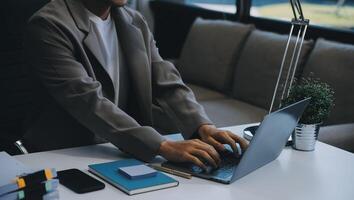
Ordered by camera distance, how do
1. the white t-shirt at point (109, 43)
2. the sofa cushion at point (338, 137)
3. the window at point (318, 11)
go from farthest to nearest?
the window at point (318, 11) < the sofa cushion at point (338, 137) < the white t-shirt at point (109, 43)

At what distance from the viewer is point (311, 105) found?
1.72m

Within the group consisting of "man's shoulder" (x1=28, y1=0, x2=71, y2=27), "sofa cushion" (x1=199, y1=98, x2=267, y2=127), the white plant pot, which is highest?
"man's shoulder" (x1=28, y1=0, x2=71, y2=27)

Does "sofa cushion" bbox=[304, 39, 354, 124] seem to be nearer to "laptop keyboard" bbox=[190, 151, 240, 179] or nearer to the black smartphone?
"laptop keyboard" bbox=[190, 151, 240, 179]

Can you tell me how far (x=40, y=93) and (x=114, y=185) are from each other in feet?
1.97

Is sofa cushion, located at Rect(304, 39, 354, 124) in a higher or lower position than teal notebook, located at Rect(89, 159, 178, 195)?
lower

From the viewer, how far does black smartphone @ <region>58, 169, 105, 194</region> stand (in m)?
1.34

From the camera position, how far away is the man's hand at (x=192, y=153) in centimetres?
148

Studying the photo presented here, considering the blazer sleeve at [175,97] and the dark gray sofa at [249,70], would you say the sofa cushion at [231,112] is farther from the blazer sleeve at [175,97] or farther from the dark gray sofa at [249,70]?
the blazer sleeve at [175,97]

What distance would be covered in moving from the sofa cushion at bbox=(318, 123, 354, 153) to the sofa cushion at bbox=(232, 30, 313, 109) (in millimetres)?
785

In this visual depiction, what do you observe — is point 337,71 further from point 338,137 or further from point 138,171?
point 138,171

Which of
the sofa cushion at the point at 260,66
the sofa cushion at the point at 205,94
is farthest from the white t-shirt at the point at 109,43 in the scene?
the sofa cushion at the point at 205,94

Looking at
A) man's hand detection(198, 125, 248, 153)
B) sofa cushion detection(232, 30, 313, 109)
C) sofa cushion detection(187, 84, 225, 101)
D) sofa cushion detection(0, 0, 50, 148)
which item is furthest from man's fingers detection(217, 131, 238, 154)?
sofa cushion detection(187, 84, 225, 101)

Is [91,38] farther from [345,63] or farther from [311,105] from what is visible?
[345,63]

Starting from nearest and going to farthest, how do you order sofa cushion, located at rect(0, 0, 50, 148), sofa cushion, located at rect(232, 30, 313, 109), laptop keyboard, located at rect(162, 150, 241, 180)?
laptop keyboard, located at rect(162, 150, 241, 180)
sofa cushion, located at rect(0, 0, 50, 148)
sofa cushion, located at rect(232, 30, 313, 109)
